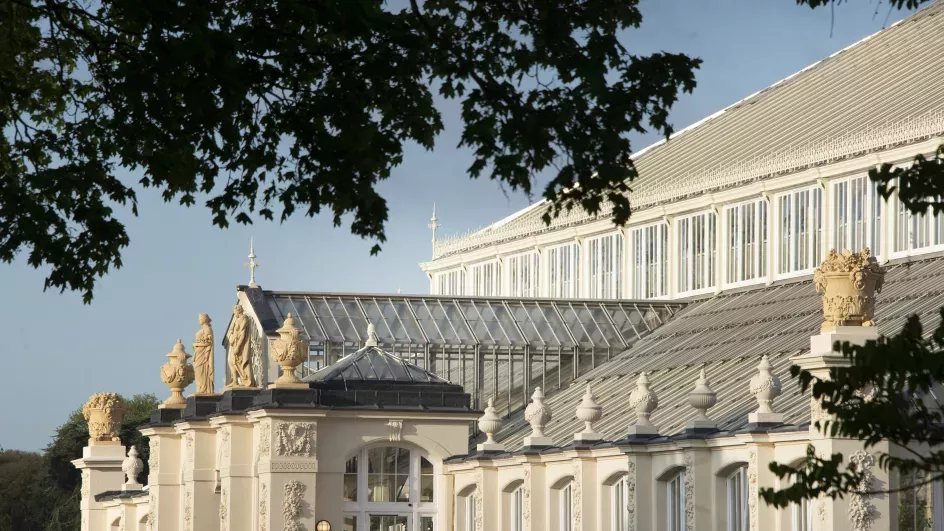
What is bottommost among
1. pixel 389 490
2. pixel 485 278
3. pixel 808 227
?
pixel 389 490

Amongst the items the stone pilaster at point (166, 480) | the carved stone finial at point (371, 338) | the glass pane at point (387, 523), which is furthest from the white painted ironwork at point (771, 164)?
the stone pilaster at point (166, 480)

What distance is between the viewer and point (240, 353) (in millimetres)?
47875

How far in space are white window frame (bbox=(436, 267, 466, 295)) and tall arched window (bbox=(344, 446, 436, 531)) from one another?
23.0 m

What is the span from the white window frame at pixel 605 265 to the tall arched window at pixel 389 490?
1531cm

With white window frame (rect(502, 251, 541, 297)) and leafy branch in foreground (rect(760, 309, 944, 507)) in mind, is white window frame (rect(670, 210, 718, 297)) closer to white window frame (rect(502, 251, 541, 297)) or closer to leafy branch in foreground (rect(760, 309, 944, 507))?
white window frame (rect(502, 251, 541, 297))

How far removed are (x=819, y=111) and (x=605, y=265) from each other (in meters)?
9.64

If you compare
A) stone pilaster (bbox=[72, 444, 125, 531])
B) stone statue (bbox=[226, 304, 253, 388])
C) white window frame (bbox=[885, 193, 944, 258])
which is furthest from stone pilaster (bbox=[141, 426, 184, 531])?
white window frame (bbox=[885, 193, 944, 258])

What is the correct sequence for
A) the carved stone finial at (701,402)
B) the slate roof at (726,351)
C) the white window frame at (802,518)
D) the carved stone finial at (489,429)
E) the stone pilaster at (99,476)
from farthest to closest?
the stone pilaster at (99,476) < the carved stone finial at (489,429) < the slate roof at (726,351) < the carved stone finial at (701,402) < the white window frame at (802,518)

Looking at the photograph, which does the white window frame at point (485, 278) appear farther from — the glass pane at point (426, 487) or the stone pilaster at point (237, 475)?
the stone pilaster at point (237, 475)

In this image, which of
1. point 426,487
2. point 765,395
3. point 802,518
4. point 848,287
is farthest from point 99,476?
point 848,287

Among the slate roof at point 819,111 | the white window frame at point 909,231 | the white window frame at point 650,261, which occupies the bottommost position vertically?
the white window frame at point 909,231

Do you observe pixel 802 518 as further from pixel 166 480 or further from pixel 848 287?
pixel 166 480

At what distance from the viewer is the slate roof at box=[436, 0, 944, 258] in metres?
48.8

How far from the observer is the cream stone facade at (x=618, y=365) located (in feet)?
115
